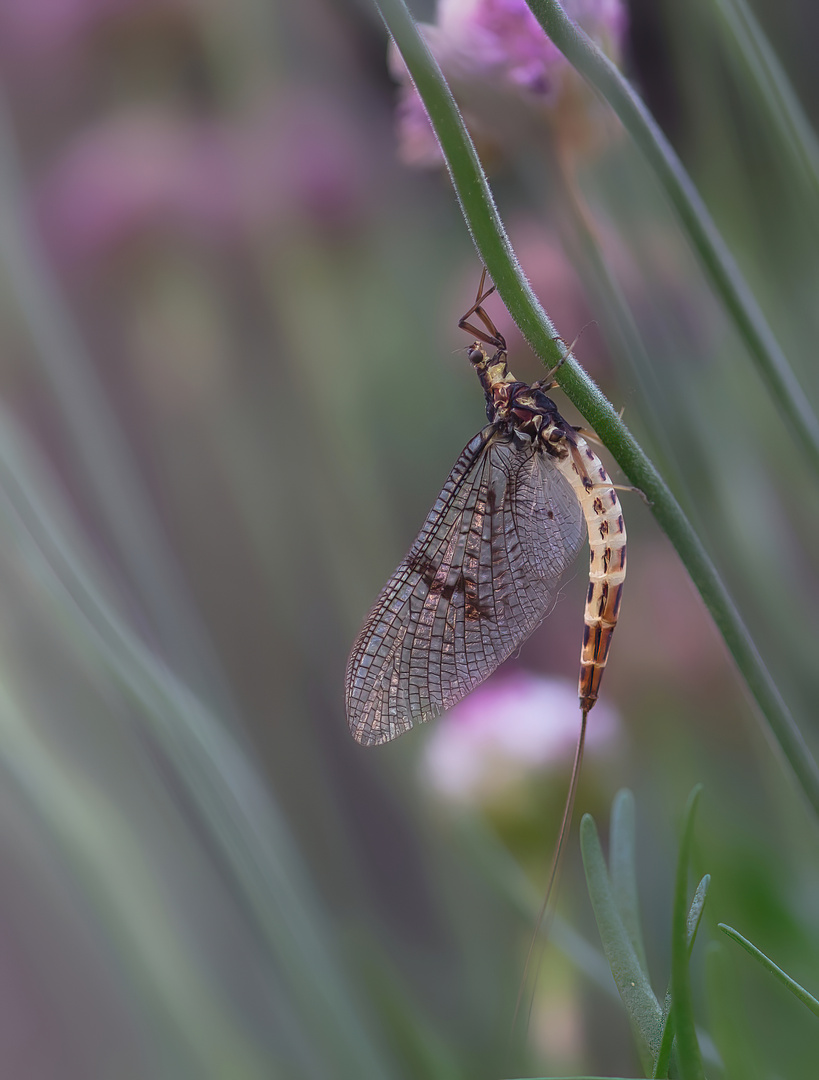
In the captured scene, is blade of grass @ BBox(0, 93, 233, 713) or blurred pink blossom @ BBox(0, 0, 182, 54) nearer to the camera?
blade of grass @ BBox(0, 93, 233, 713)

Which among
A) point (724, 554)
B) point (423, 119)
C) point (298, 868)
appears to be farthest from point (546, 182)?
point (298, 868)

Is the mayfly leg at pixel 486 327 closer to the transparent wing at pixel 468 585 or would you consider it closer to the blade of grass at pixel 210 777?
the transparent wing at pixel 468 585

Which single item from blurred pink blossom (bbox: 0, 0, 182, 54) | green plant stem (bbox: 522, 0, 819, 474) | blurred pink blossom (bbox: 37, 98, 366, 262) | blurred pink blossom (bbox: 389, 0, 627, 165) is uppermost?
blurred pink blossom (bbox: 0, 0, 182, 54)

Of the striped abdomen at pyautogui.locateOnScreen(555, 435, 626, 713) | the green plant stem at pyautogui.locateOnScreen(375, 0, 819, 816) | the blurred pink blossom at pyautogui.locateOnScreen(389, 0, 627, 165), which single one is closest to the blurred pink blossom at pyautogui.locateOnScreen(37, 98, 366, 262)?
the blurred pink blossom at pyautogui.locateOnScreen(389, 0, 627, 165)

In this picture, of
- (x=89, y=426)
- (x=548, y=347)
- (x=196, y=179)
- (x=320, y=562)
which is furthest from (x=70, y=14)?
(x=548, y=347)

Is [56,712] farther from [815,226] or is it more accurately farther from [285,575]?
[815,226]

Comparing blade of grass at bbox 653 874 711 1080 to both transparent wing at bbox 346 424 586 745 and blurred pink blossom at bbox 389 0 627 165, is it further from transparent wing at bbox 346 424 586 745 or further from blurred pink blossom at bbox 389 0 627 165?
blurred pink blossom at bbox 389 0 627 165

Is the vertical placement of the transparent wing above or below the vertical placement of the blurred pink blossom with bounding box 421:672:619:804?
above
